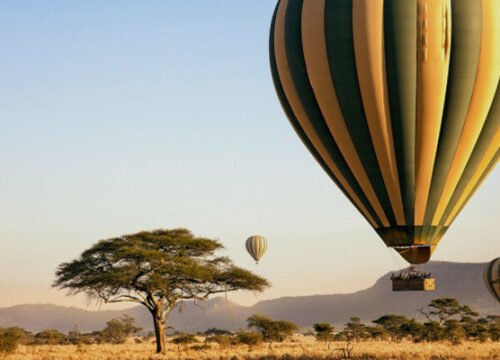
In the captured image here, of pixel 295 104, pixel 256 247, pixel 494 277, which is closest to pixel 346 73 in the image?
pixel 295 104

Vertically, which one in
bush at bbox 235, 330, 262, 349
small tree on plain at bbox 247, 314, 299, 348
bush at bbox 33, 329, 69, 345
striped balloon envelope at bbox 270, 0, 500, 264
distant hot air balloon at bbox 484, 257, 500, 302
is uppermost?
striped balloon envelope at bbox 270, 0, 500, 264

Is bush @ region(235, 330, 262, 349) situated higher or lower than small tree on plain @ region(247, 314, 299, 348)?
lower

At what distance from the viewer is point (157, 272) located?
40.8 meters

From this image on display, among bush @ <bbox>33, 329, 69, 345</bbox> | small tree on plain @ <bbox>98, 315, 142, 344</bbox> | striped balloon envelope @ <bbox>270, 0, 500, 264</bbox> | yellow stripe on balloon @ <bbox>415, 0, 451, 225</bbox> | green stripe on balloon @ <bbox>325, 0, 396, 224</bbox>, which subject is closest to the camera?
yellow stripe on balloon @ <bbox>415, 0, 451, 225</bbox>

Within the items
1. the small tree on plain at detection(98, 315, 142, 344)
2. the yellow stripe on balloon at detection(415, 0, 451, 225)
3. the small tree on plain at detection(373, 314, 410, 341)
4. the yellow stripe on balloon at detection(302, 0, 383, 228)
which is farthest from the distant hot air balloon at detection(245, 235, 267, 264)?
the yellow stripe on balloon at detection(415, 0, 451, 225)

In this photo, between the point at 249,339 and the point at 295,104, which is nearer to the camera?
the point at 295,104

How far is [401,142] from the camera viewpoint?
30547mm

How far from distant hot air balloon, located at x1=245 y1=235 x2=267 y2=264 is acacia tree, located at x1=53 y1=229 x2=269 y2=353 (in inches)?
1793

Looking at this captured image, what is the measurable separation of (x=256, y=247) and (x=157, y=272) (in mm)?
49157

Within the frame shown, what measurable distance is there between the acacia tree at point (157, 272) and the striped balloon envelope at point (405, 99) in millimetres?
13247

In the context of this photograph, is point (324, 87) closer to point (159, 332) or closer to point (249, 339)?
point (159, 332)

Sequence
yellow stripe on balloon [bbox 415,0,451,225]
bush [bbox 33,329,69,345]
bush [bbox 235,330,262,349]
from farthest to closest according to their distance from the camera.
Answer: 1. bush [bbox 33,329,69,345]
2. bush [bbox 235,330,262,349]
3. yellow stripe on balloon [bbox 415,0,451,225]

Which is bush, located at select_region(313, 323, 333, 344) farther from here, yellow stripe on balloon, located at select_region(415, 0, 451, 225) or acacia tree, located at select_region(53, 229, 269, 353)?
yellow stripe on balloon, located at select_region(415, 0, 451, 225)

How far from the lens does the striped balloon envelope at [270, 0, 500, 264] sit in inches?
1161
